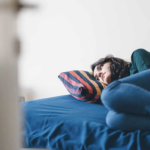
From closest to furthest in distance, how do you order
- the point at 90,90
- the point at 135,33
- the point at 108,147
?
the point at 108,147
the point at 90,90
the point at 135,33

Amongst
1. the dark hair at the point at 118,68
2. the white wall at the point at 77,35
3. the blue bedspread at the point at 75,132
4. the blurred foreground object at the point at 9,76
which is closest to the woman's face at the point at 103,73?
the dark hair at the point at 118,68

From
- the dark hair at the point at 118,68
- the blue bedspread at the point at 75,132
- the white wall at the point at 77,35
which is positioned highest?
the white wall at the point at 77,35

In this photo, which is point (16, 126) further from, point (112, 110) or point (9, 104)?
point (112, 110)


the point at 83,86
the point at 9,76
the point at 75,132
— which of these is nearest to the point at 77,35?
the point at 83,86

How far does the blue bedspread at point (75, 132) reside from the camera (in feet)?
2.44

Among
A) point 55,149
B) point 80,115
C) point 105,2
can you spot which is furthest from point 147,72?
point 105,2

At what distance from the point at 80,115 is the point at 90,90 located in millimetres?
348

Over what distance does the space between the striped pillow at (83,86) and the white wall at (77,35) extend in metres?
0.44

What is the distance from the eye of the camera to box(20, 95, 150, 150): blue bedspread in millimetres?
745

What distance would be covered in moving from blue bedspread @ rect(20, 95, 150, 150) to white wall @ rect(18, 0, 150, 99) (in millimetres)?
867

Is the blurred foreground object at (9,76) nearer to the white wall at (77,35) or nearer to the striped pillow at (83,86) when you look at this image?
the striped pillow at (83,86)

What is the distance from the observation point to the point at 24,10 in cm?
19

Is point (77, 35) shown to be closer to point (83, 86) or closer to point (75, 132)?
point (83, 86)

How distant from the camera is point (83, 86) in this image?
4.33 ft
